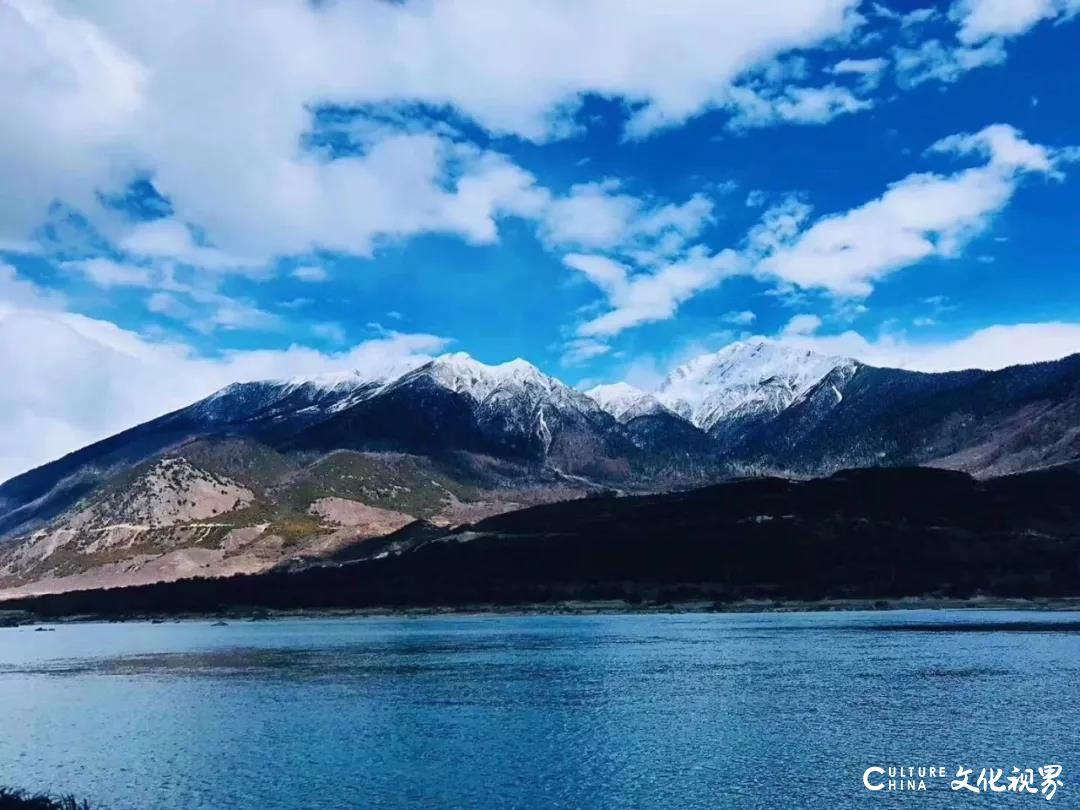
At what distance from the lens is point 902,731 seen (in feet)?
219

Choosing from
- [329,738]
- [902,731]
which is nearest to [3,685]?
[329,738]

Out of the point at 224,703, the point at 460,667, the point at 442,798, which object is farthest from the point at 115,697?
the point at 442,798

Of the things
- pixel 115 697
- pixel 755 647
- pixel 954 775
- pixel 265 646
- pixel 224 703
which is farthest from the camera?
pixel 265 646

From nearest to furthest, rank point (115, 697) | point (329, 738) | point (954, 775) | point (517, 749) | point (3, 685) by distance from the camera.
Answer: point (954, 775) < point (517, 749) < point (329, 738) < point (115, 697) < point (3, 685)

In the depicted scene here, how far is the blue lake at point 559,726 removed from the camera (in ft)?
181

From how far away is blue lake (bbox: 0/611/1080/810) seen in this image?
55.1 meters

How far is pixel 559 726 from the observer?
7519 centimetres

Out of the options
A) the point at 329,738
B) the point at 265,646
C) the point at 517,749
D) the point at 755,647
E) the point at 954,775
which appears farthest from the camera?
the point at 265,646

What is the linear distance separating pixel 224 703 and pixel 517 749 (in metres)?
41.7

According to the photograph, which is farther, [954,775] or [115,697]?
[115,697]

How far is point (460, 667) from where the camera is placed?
12450 cm

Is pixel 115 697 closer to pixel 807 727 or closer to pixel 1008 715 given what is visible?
pixel 807 727

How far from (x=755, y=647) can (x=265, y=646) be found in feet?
291

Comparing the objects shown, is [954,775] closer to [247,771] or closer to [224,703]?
[247,771]
